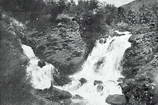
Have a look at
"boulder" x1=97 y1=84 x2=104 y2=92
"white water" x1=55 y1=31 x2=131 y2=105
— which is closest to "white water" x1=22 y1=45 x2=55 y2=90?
"white water" x1=55 y1=31 x2=131 y2=105

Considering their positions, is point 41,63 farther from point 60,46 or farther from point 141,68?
point 141,68

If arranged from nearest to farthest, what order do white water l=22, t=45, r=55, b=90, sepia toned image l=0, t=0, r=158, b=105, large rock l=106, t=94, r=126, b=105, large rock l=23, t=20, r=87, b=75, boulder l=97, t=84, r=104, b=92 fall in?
large rock l=106, t=94, r=126, b=105
sepia toned image l=0, t=0, r=158, b=105
white water l=22, t=45, r=55, b=90
boulder l=97, t=84, r=104, b=92
large rock l=23, t=20, r=87, b=75

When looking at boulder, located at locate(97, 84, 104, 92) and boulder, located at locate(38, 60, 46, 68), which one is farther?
boulder, located at locate(38, 60, 46, 68)

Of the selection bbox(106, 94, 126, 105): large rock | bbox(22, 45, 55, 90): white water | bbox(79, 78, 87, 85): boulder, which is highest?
bbox(22, 45, 55, 90): white water

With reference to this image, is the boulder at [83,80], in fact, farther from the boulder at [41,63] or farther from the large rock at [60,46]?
the boulder at [41,63]

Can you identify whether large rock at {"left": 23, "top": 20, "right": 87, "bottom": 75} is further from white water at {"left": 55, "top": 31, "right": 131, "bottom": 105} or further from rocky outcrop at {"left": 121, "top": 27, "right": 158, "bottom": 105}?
rocky outcrop at {"left": 121, "top": 27, "right": 158, "bottom": 105}

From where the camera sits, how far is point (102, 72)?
34.8 metres

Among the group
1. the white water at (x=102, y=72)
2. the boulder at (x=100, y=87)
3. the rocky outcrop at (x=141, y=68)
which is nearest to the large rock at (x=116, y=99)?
the white water at (x=102, y=72)

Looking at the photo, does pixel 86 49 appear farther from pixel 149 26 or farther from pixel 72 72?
pixel 149 26

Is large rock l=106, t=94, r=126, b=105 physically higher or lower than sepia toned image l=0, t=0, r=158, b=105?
lower

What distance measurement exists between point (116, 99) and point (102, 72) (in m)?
7.38

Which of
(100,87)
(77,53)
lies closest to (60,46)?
(77,53)

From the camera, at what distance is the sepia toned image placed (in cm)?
2781

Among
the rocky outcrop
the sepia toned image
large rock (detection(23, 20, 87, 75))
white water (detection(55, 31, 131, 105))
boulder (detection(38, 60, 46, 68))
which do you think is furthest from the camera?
large rock (detection(23, 20, 87, 75))
